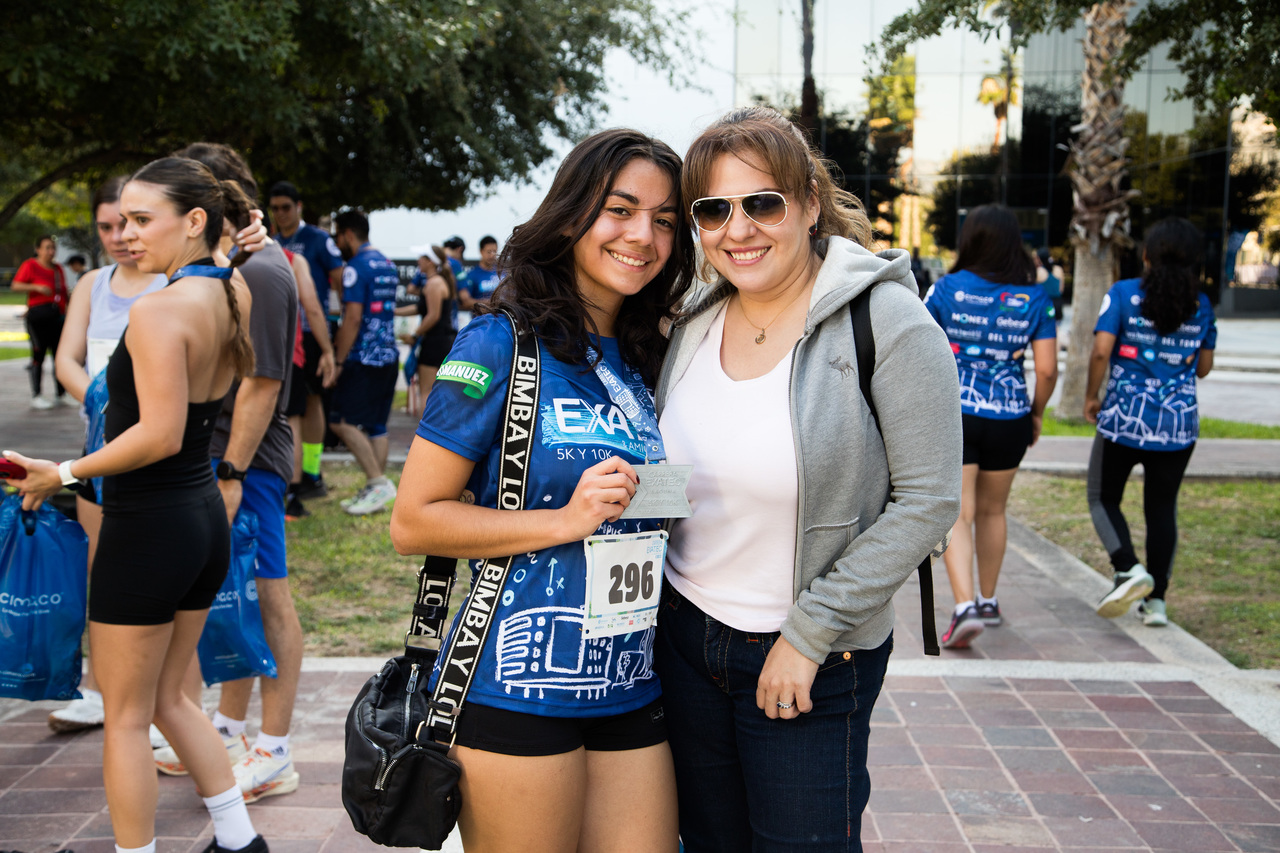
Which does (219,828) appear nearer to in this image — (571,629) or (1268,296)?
(571,629)

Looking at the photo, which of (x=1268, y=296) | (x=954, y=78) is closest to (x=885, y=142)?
(x=954, y=78)

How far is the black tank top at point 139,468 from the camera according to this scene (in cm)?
278

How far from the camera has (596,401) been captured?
2088 mm

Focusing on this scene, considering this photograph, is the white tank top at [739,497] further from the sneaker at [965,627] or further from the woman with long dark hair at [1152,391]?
the woman with long dark hair at [1152,391]

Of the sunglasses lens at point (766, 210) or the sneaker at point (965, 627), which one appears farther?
the sneaker at point (965, 627)

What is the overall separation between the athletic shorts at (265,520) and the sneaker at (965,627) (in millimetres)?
3104

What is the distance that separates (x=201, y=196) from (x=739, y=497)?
1.87 metres

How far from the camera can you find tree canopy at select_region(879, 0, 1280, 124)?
6.35 meters

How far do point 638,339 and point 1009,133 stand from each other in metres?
28.3

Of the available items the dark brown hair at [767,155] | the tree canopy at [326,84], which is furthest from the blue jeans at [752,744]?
the tree canopy at [326,84]

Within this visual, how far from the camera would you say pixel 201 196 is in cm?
297

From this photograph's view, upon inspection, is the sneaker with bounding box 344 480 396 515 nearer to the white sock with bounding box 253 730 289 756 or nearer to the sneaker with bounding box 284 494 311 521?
the sneaker with bounding box 284 494 311 521

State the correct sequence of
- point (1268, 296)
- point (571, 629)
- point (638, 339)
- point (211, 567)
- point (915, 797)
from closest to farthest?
1. point (571, 629)
2. point (638, 339)
3. point (211, 567)
4. point (915, 797)
5. point (1268, 296)

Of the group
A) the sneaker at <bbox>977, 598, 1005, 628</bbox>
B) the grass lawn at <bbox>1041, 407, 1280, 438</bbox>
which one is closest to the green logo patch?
the sneaker at <bbox>977, 598, 1005, 628</bbox>
